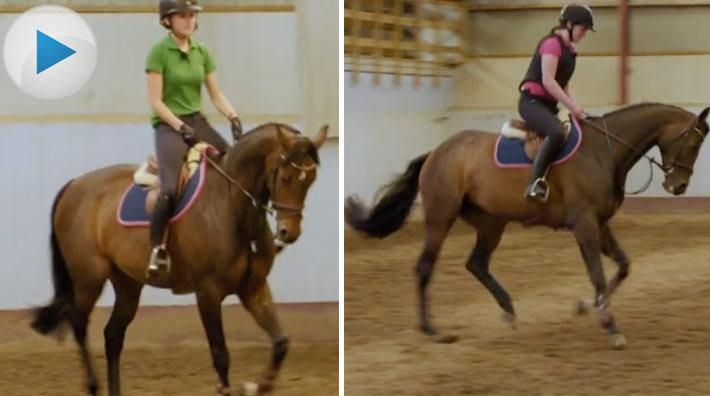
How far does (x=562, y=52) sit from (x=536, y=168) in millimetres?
547

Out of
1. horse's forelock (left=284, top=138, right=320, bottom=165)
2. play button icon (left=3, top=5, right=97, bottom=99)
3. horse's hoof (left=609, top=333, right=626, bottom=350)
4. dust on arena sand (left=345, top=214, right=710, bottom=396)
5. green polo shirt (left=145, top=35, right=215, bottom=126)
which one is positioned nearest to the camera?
horse's forelock (left=284, top=138, right=320, bottom=165)

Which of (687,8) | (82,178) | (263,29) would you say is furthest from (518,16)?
(82,178)

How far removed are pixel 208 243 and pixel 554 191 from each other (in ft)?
5.88

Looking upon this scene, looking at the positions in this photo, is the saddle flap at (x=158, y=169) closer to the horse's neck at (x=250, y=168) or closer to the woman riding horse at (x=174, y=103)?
the woman riding horse at (x=174, y=103)

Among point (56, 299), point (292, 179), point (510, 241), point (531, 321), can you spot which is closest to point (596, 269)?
point (531, 321)

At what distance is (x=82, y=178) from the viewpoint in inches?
202

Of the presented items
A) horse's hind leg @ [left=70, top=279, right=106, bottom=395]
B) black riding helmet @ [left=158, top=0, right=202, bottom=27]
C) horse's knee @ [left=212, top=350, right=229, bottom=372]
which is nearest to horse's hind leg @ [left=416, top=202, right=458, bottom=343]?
horse's knee @ [left=212, top=350, right=229, bottom=372]

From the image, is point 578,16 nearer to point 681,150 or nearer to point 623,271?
point 681,150

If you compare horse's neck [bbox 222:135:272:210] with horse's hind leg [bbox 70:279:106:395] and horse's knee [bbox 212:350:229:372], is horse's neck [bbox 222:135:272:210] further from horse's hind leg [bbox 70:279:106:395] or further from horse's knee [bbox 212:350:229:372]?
horse's hind leg [bbox 70:279:106:395]

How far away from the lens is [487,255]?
19.0ft

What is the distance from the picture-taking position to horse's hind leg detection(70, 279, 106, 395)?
4.98 m

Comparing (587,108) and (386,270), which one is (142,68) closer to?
(386,270)

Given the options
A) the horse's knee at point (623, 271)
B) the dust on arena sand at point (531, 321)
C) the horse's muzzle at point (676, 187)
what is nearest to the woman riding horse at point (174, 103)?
the dust on arena sand at point (531, 321)

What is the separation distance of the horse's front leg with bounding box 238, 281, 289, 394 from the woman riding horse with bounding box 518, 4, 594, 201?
149 cm
